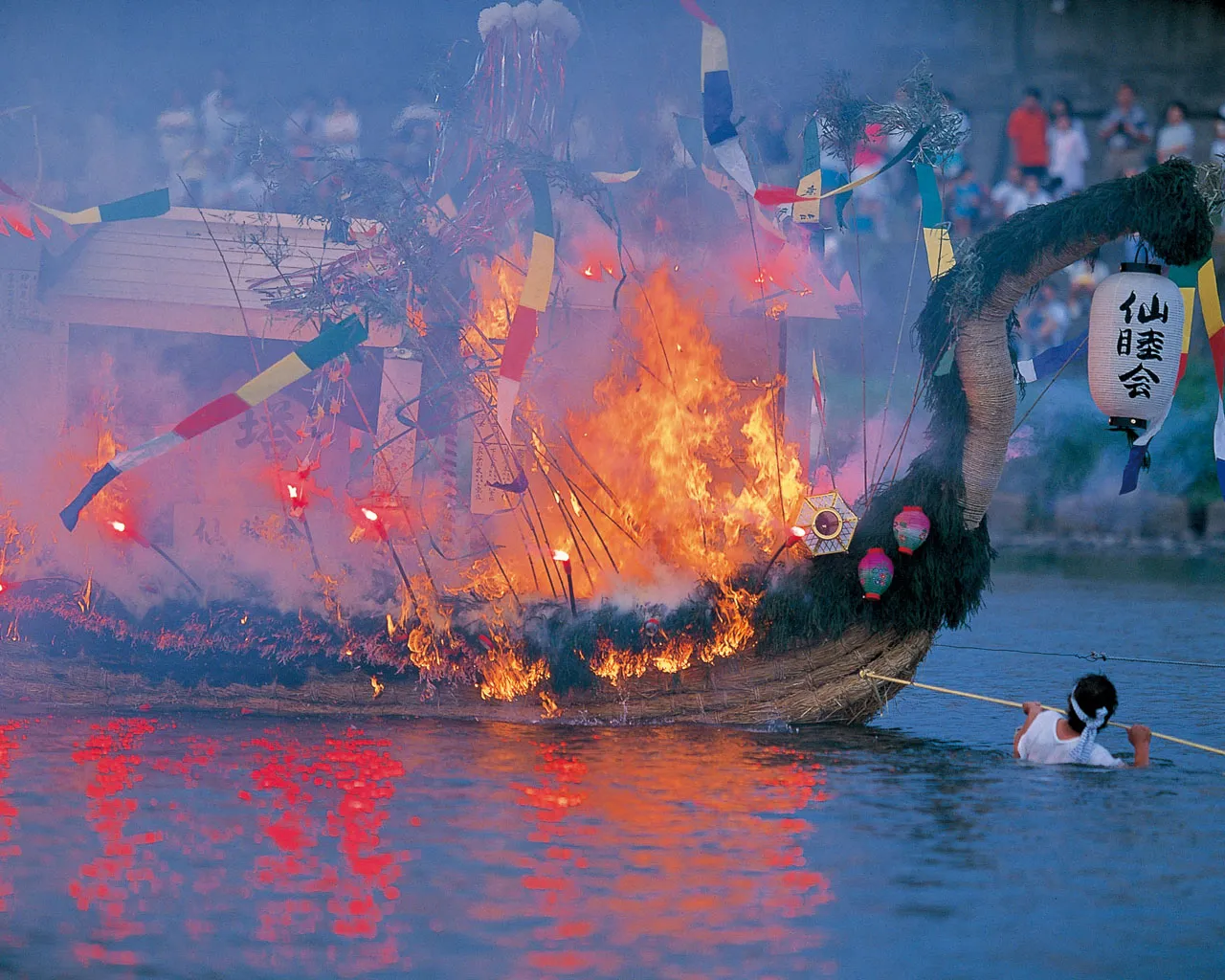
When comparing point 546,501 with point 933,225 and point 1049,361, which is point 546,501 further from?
point 1049,361

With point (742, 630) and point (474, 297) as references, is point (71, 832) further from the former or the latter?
point (474, 297)

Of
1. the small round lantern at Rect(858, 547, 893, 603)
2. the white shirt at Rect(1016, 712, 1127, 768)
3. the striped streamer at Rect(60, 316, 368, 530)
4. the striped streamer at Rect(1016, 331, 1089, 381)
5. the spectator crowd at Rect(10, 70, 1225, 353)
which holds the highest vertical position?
the spectator crowd at Rect(10, 70, 1225, 353)

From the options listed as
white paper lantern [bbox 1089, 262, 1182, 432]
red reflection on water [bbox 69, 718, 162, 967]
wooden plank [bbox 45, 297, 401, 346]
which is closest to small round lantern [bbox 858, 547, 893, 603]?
white paper lantern [bbox 1089, 262, 1182, 432]

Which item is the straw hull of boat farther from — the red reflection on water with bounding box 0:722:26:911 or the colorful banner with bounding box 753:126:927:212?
the colorful banner with bounding box 753:126:927:212

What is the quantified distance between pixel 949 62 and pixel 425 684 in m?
9.52

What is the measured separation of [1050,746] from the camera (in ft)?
28.2

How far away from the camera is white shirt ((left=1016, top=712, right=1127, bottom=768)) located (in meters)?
8.57

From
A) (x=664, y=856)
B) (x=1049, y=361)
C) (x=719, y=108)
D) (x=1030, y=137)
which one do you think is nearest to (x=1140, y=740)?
(x=1049, y=361)

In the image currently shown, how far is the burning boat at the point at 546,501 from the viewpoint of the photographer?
9523mm

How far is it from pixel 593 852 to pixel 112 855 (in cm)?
202

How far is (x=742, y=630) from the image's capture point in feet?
31.7

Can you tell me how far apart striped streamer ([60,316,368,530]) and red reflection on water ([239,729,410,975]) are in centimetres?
175

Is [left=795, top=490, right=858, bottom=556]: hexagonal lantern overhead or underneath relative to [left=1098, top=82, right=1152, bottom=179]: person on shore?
underneath

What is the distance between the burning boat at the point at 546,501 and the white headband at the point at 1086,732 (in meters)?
1.27
